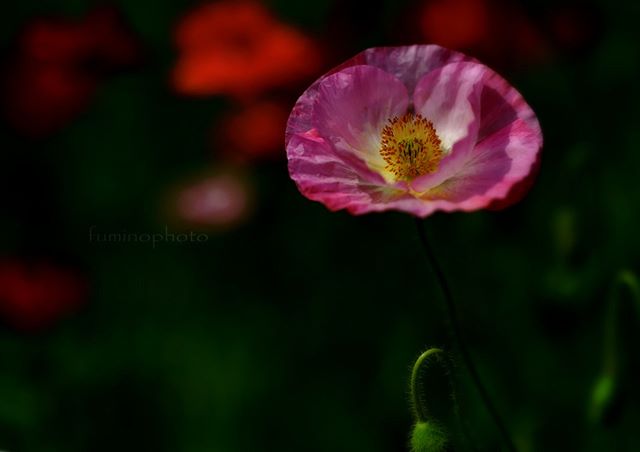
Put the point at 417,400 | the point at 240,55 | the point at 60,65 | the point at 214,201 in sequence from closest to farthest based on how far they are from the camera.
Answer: the point at 417,400
the point at 240,55
the point at 60,65
the point at 214,201

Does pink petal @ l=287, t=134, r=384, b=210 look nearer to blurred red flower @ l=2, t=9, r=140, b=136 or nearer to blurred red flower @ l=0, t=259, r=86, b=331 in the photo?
blurred red flower @ l=0, t=259, r=86, b=331

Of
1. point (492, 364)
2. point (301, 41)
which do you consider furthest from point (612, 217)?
point (301, 41)

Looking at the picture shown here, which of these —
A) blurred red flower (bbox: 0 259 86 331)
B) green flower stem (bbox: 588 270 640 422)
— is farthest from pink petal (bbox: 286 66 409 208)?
blurred red flower (bbox: 0 259 86 331)

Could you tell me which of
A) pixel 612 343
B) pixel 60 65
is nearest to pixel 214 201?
pixel 60 65

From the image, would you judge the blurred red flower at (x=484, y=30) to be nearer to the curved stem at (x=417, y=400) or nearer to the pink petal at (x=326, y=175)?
the pink petal at (x=326, y=175)

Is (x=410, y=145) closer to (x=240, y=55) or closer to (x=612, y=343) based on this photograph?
(x=612, y=343)

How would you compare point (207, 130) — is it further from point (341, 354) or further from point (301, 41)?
point (341, 354)

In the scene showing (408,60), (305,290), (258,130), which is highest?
(408,60)
